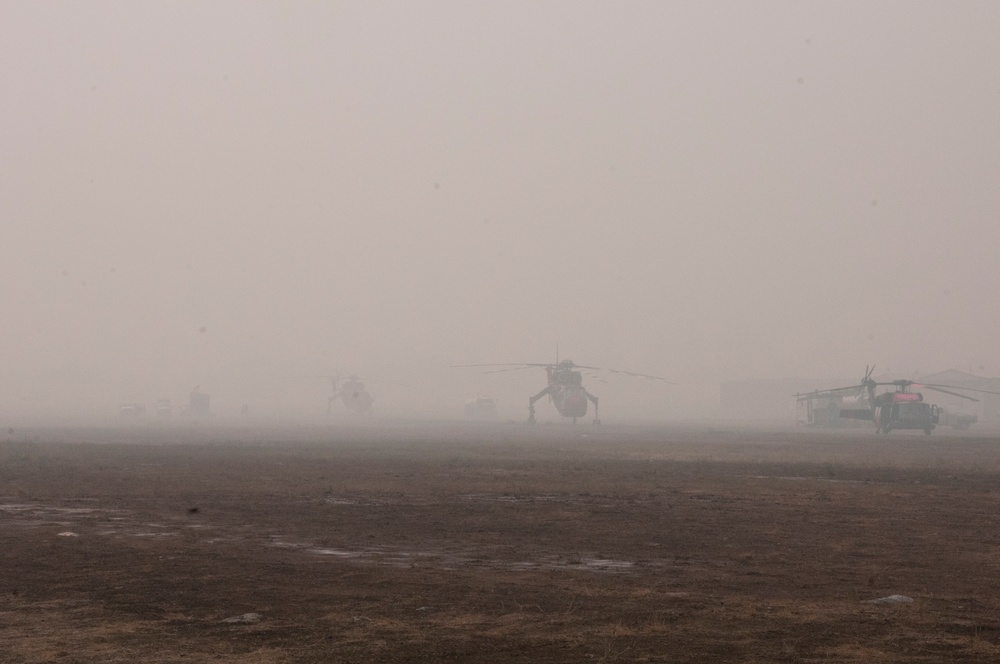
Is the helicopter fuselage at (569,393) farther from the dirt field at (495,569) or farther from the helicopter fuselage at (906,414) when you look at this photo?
the dirt field at (495,569)

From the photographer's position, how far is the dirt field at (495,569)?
424 inches

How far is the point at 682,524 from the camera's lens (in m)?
20.6

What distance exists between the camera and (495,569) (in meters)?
15.3

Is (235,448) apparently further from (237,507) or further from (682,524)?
(682,524)

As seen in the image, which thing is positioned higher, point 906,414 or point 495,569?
point 906,414

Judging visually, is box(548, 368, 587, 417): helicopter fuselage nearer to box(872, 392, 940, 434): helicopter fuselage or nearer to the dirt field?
box(872, 392, 940, 434): helicopter fuselage

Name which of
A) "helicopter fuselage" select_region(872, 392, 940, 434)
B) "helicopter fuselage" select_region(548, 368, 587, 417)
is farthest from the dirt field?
"helicopter fuselage" select_region(548, 368, 587, 417)

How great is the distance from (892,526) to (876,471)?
16.9 metres

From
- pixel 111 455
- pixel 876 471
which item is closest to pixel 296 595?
pixel 876 471

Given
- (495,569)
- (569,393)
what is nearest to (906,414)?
(569,393)

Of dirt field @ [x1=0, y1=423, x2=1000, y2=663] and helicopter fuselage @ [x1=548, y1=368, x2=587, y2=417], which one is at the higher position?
helicopter fuselage @ [x1=548, y1=368, x2=587, y2=417]

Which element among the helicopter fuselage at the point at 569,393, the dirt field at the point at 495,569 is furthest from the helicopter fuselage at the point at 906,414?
the dirt field at the point at 495,569

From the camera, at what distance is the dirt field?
35.3 ft

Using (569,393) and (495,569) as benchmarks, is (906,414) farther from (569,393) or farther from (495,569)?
(495,569)
